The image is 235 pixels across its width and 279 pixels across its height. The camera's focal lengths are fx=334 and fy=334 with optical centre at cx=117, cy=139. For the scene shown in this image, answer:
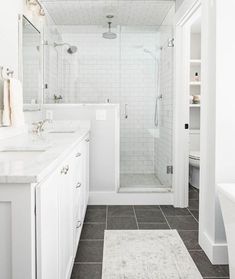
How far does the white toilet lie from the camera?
4.52 m

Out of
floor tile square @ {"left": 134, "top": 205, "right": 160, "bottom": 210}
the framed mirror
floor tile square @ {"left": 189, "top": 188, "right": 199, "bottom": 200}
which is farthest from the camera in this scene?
floor tile square @ {"left": 189, "top": 188, "right": 199, "bottom": 200}

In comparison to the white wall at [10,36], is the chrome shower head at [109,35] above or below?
above

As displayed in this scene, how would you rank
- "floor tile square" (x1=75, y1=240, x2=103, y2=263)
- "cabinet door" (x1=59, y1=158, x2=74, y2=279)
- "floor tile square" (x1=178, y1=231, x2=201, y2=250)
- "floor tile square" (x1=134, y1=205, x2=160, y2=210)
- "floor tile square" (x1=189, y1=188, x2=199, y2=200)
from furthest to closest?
"floor tile square" (x1=189, y1=188, x2=199, y2=200), "floor tile square" (x1=134, y1=205, x2=160, y2=210), "floor tile square" (x1=178, y1=231, x2=201, y2=250), "floor tile square" (x1=75, y1=240, x2=103, y2=263), "cabinet door" (x1=59, y1=158, x2=74, y2=279)

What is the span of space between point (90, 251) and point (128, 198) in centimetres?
147

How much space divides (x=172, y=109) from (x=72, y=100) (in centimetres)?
141

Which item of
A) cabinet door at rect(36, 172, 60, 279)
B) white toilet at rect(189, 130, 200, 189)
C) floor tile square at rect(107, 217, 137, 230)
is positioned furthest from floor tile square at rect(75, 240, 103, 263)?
white toilet at rect(189, 130, 200, 189)

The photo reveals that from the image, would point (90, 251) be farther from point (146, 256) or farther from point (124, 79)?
point (124, 79)

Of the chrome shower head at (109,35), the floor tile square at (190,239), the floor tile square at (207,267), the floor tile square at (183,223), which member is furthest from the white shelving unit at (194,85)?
the floor tile square at (207,267)

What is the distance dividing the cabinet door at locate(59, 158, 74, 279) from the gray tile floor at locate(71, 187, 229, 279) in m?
0.34

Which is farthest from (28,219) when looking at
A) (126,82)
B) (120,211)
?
(126,82)

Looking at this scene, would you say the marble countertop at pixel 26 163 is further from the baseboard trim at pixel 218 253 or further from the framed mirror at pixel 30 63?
the baseboard trim at pixel 218 253

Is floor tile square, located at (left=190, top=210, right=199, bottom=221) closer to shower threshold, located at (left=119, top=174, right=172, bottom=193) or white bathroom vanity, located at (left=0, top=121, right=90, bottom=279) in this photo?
shower threshold, located at (left=119, top=174, right=172, bottom=193)

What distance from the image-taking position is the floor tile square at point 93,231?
298 centimetres

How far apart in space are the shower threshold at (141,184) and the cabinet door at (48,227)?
2568 mm
